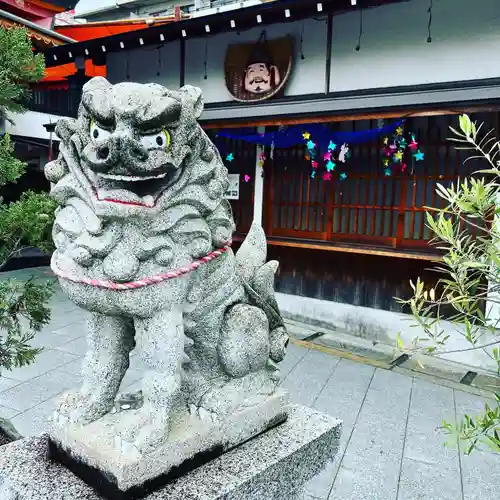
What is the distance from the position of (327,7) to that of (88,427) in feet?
18.4

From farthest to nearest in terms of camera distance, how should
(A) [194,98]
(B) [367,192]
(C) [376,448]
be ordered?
(B) [367,192], (C) [376,448], (A) [194,98]

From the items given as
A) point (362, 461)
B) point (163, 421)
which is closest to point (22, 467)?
point (163, 421)

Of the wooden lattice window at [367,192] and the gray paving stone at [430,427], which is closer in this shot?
the gray paving stone at [430,427]

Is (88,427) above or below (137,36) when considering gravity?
below

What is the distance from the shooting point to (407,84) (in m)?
6.42

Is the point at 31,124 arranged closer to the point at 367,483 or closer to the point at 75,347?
the point at 75,347

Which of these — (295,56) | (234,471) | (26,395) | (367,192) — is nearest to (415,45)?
(295,56)

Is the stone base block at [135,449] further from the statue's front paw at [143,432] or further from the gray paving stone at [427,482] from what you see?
the gray paving stone at [427,482]

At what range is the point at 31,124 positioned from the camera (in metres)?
11.1

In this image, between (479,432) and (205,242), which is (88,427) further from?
(479,432)

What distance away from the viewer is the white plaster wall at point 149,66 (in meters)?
8.52

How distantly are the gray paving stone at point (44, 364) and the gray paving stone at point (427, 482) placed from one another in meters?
3.97

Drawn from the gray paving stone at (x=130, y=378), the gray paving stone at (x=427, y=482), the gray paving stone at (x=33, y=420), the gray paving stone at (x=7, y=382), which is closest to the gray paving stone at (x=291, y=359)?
the gray paving stone at (x=130, y=378)

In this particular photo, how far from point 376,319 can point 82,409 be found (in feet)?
18.6
